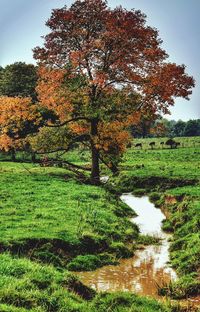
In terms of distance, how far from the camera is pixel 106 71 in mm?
33406

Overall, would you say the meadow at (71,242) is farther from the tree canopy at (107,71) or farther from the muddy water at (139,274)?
the tree canopy at (107,71)

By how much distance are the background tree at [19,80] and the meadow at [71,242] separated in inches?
1225

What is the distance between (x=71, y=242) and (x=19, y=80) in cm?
4922

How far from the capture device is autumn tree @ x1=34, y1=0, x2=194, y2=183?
32.7 metres

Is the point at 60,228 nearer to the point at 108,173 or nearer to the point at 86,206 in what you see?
the point at 86,206

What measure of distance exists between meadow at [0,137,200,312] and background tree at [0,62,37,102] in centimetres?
3112

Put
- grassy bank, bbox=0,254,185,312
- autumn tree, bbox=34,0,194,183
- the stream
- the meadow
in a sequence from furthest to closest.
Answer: autumn tree, bbox=34,0,194,183 < the stream < the meadow < grassy bank, bbox=0,254,185,312

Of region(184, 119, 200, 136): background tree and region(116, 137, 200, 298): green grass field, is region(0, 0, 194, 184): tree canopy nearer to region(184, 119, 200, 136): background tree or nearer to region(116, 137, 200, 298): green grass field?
region(116, 137, 200, 298): green grass field

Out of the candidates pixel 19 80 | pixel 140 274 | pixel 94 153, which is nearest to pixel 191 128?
pixel 19 80

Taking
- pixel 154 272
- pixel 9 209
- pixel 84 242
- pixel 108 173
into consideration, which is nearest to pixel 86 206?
pixel 9 209

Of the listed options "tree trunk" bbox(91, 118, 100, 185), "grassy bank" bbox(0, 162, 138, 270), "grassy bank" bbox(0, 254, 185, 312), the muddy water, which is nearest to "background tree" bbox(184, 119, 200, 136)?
"tree trunk" bbox(91, 118, 100, 185)

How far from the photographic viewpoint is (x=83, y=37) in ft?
110

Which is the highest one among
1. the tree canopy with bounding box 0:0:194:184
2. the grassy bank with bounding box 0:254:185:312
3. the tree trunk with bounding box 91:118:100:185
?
the tree canopy with bounding box 0:0:194:184

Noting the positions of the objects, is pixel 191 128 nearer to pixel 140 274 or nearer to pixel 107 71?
pixel 107 71
